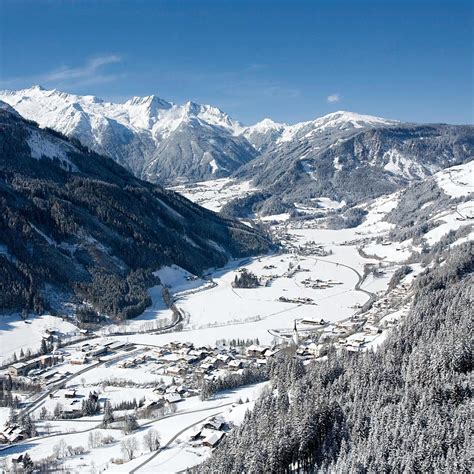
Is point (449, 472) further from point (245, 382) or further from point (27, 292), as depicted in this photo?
point (27, 292)

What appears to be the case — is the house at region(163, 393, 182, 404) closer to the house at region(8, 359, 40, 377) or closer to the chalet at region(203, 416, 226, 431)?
the chalet at region(203, 416, 226, 431)

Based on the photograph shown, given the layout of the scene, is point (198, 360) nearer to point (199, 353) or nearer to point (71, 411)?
point (199, 353)

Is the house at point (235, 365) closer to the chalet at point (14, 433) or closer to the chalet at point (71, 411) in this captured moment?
the chalet at point (71, 411)

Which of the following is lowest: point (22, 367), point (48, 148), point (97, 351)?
point (97, 351)

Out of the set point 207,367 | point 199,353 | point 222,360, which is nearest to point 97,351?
point 199,353

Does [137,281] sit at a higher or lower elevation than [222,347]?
higher

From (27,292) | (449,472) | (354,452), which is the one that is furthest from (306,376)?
(27,292)

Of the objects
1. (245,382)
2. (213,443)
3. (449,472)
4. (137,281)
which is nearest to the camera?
(449,472)
